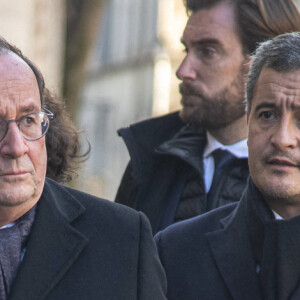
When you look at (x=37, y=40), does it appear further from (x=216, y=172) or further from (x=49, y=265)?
(x=49, y=265)

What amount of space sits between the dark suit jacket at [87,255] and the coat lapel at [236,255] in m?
0.29

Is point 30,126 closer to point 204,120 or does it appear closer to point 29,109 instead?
point 29,109

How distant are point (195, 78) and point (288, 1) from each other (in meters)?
0.66

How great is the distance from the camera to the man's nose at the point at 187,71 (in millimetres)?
5516

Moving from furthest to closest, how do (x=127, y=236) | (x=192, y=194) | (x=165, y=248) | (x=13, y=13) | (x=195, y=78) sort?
(x=13, y=13) → (x=195, y=78) → (x=192, y=194) → (x=165, y=248) → (x=127, y=236)

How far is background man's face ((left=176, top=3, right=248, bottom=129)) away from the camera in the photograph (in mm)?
5453

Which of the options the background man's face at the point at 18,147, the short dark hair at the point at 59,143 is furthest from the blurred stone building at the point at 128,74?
the background man's face at the point at 18,147

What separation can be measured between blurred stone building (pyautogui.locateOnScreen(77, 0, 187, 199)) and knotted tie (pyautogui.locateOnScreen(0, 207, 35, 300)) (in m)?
26.2

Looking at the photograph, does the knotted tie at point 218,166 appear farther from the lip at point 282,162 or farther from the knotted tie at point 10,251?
the knotted tie at point 10,251

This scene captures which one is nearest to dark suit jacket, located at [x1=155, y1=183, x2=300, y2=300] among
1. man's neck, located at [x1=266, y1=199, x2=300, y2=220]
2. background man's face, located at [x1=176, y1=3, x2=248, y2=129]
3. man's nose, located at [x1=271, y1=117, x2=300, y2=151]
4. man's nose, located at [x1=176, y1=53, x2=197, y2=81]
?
man's neck, located at [x1=266, y1=199, x2=300, y2=220]

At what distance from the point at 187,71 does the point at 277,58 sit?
1263 mm

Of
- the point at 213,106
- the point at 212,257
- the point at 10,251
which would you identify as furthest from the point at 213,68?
the point at 10,251

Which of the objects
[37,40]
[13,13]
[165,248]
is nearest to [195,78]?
[165,248]

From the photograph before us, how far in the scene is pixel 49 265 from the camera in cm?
409
